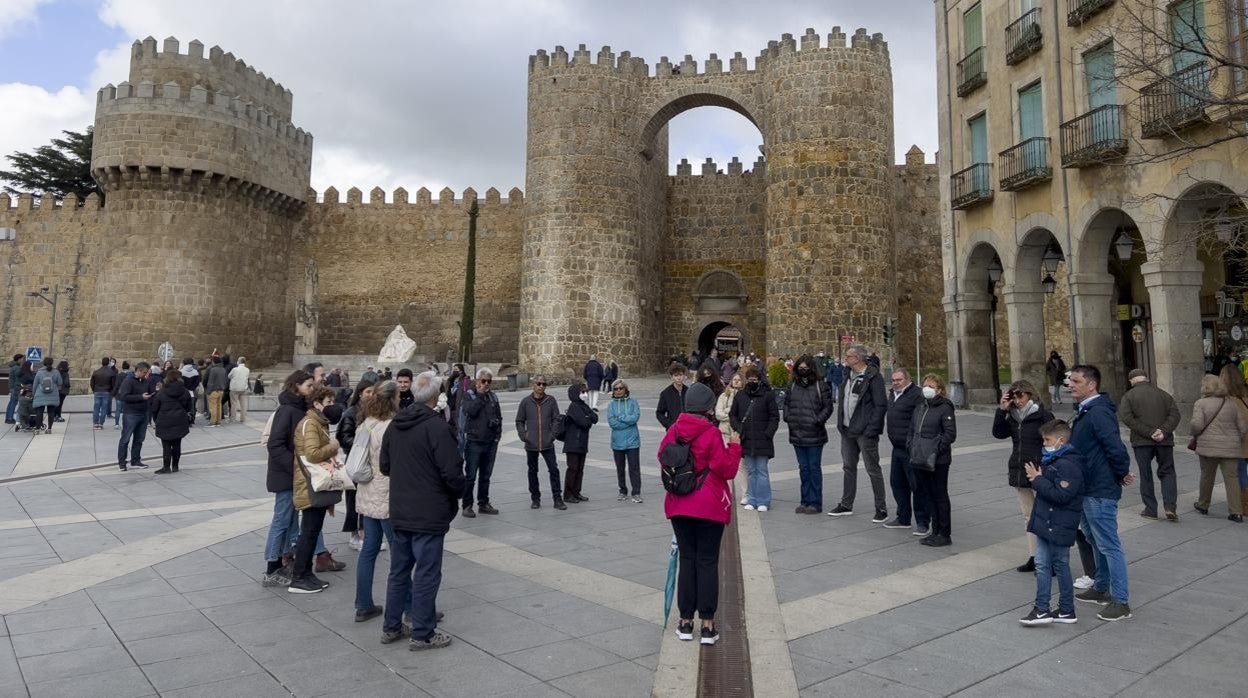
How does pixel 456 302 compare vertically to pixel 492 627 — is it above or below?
above

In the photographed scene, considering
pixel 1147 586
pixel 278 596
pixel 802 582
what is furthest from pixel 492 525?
pixel 1147 586

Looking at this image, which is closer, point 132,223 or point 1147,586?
point 1147,586

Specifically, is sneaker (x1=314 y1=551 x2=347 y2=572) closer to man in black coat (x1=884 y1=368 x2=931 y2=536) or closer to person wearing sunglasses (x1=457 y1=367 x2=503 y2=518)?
person wearing sunglasses (x1=457 y1=367 x2=503 y2=518)

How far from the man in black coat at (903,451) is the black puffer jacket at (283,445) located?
17.1 feet

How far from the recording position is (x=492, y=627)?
4.46 meters

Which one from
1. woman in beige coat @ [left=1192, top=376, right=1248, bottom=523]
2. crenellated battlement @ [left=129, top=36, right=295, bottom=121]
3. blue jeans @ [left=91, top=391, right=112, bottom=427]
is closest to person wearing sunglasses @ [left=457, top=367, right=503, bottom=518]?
woman in beige coat @ [left=1192, top=376, right=1248, bottom=523]

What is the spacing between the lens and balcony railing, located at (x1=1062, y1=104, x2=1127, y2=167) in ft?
41.1

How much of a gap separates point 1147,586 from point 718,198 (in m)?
28.6

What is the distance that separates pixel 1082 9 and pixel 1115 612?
13119 millimetres

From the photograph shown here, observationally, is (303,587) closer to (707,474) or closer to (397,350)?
(707,474)

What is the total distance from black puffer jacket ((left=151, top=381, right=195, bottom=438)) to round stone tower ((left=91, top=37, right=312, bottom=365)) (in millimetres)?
21207

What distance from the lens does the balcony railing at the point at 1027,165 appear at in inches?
571

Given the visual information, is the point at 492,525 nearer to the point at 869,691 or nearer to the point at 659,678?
the point at 659,678

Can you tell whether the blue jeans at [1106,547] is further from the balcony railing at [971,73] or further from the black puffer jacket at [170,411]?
the balcony railing at [971,73]
